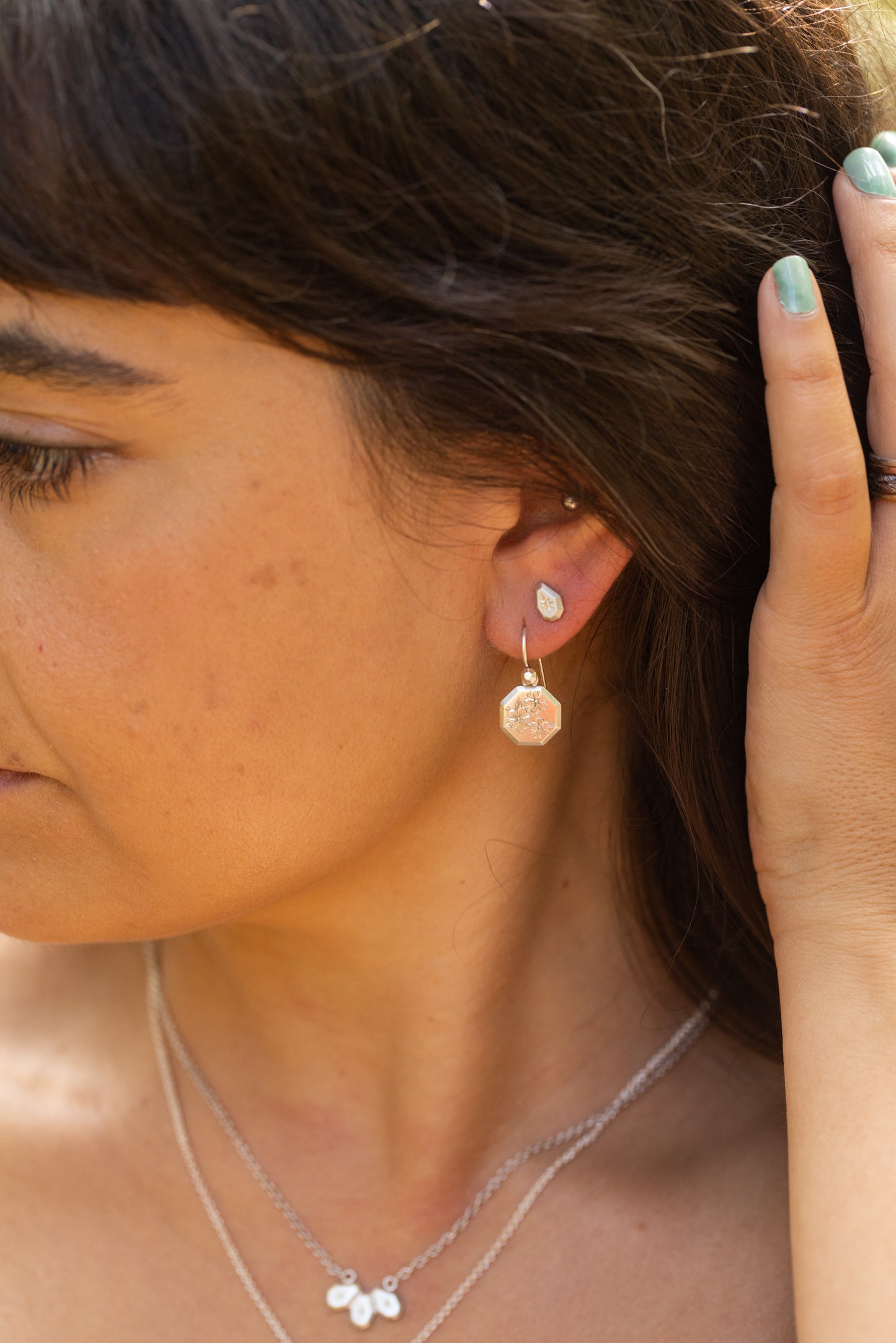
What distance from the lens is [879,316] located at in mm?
1607

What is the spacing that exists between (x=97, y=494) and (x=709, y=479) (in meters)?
0.71

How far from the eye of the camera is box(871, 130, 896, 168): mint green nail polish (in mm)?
1724

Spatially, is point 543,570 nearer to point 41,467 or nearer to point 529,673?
point 529,673

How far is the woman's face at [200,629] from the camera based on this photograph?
1.32 m

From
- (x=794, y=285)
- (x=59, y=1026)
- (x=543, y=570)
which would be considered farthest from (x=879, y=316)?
(x=59, y=1026)

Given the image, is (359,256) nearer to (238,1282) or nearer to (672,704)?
(672,704)

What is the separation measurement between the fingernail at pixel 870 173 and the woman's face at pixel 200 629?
0.63 metres

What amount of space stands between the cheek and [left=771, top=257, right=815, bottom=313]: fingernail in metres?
0.48

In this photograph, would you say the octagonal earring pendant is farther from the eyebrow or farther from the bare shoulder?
the bare shoulder

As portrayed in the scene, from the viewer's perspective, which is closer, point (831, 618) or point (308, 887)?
A: point (831, 618)

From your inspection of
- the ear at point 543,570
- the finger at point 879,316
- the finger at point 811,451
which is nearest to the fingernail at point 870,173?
the finger at point 879,316

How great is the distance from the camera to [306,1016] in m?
1.97

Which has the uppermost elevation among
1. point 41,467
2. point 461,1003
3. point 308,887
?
point 41,467

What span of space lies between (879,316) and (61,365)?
3.14 ft
